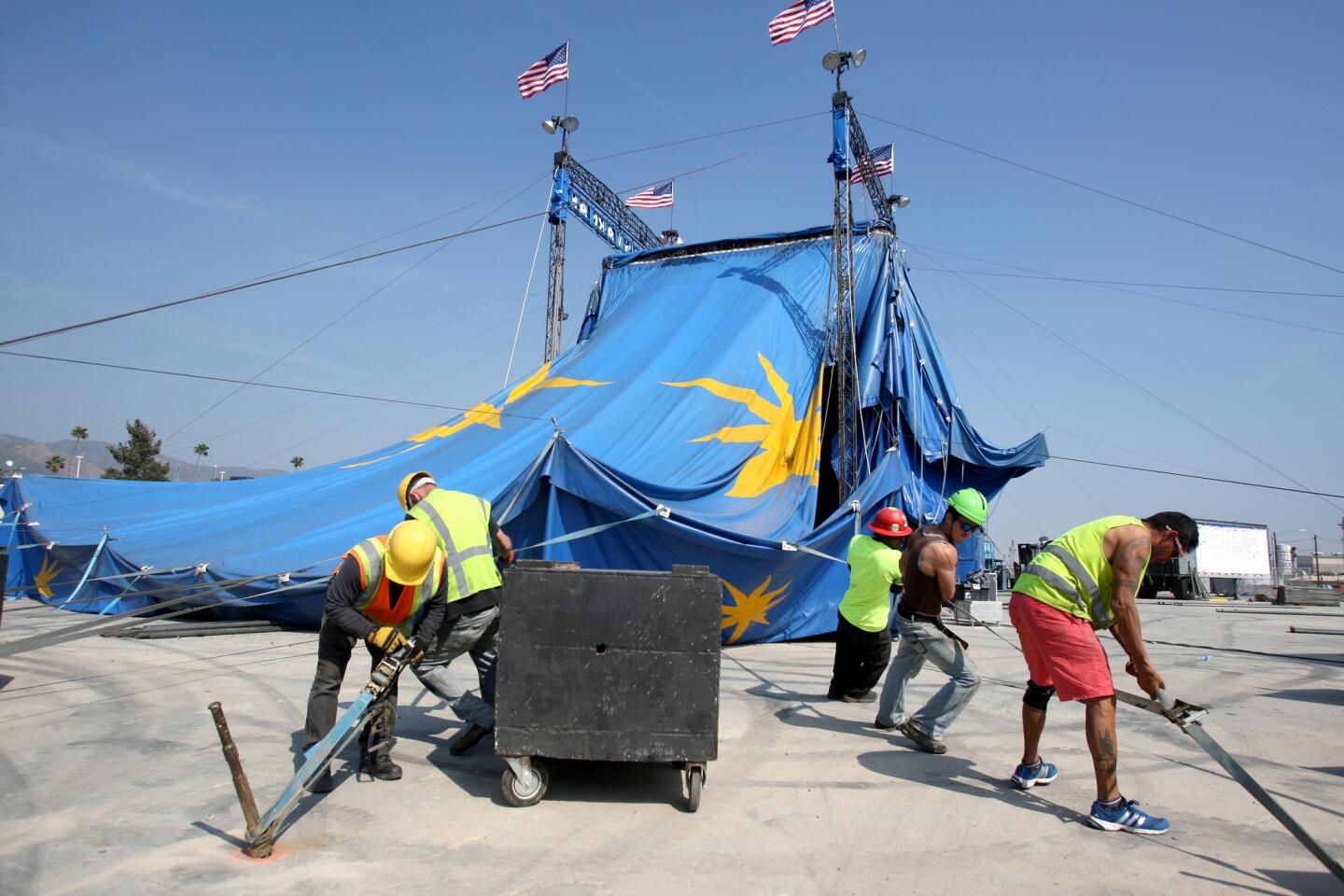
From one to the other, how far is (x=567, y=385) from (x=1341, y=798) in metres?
9.00

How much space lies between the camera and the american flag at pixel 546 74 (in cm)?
1471

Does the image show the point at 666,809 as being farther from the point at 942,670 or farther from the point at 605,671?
the point at 942,670

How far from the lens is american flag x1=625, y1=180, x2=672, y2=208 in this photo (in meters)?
17.7

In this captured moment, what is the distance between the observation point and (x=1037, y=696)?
3.95 metres

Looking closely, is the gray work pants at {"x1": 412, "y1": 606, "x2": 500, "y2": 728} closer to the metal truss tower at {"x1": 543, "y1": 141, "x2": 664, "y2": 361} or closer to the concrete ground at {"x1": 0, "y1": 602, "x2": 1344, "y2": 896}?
the concrete ground at {"x1": 0, "y1": 602, "x2": 1344, "y2": 896}

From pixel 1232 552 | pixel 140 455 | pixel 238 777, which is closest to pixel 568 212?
pixel 238 777

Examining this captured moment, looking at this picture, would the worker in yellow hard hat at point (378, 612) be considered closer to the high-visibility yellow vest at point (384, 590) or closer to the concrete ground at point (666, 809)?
the high-visibility yellow vest at point (384, 590)

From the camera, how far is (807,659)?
25.3 ft

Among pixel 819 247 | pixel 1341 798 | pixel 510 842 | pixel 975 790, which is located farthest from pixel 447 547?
pixel 819 247

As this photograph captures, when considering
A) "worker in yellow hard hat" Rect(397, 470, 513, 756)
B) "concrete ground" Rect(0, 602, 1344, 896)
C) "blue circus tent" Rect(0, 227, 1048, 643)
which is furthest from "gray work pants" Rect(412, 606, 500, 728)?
"blue circus tent" Rect(0, 227, 1048, 643)

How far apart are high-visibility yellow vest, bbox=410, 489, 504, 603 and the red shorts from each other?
2.58 metres

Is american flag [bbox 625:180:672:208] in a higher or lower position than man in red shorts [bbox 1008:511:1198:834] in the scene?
higher

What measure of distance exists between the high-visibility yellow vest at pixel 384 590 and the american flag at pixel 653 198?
15.1m

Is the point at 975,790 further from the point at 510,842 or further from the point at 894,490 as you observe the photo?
the point at 894,490
